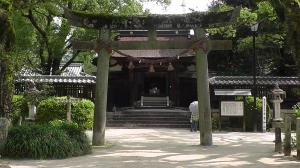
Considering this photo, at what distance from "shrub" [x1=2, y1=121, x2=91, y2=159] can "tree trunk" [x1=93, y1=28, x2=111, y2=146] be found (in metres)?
2.24

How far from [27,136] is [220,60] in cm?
2945

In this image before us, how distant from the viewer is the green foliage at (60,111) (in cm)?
2308

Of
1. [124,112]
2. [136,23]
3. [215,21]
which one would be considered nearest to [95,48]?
[136,23]

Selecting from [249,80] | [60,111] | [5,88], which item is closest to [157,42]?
[5,88]

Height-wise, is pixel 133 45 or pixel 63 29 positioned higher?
pixel 63 29

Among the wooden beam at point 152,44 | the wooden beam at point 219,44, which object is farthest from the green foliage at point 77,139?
the wooden beam at point 219,44

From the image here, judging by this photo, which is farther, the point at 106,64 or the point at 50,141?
the point at 106,64

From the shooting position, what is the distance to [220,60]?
127 feet

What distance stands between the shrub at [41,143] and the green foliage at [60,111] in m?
11.2

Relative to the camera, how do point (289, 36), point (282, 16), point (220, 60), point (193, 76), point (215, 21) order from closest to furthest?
point (289, 36)
point (282, 16)
point (215, 21)
point (193, 76)
point (220, 60)

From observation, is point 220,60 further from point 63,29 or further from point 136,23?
point 136,23

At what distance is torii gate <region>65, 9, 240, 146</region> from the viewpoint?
573 inches

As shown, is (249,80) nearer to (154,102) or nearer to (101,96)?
(154,102)

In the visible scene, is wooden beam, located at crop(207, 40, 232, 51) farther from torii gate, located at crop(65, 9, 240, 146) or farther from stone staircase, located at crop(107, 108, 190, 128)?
stone staircase, located at crop(107, 108, 190, 128)
